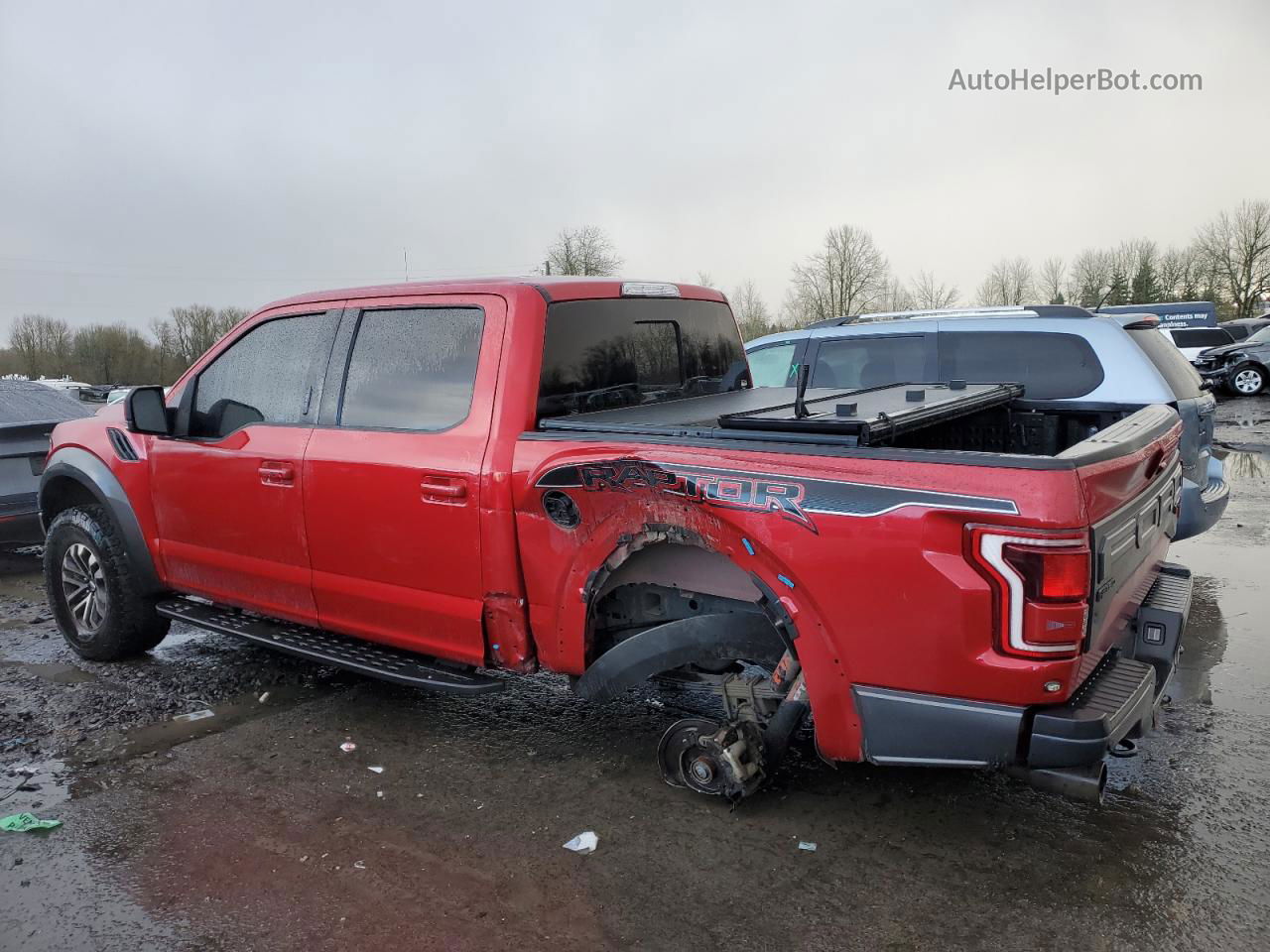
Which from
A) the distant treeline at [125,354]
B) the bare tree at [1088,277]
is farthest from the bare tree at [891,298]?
the distant treeline at [125,354]

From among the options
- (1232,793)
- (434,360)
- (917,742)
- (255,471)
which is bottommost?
(1232,793)

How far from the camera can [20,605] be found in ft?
22.5

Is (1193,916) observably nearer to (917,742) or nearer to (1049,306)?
(917,742)

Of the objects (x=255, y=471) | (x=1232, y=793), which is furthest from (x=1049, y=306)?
(x=255, y=471)

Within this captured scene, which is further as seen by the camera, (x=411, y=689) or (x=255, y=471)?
(x=411, y=689)

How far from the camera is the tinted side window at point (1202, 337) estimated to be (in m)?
26.4

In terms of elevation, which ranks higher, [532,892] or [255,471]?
[255,471]

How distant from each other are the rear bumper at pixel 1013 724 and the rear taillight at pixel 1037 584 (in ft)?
0.66

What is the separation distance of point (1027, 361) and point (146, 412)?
18.4 ft

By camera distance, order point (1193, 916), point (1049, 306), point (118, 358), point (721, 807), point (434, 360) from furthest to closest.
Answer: point (118, 358)
point (1049, 306)
point (434, 360)
point (721, 807)
point (1193, 916)

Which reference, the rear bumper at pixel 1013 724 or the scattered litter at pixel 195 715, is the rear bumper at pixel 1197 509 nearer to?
the rear bumper at pixel 1013 724

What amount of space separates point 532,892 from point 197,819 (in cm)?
145

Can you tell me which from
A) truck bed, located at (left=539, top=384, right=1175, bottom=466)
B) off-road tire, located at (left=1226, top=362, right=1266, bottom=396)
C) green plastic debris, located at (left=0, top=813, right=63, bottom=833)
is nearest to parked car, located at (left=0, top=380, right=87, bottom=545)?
green plastic debris, located at (left=0, top=813, right=63, bottom=833)

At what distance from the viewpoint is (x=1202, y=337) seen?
87.2ft
